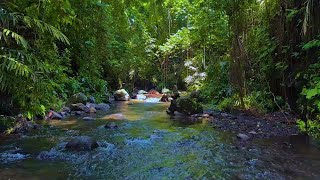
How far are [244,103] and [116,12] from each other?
6.50m

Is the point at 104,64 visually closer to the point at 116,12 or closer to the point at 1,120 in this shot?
the point at 1,120

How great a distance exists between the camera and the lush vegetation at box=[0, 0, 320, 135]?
19.9 feet

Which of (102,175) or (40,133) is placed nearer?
(102,175)

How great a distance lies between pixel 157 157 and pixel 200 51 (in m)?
15.8

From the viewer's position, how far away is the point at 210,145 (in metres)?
7.02

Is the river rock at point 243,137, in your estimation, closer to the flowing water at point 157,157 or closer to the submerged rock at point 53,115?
the flowing water at point 157,157

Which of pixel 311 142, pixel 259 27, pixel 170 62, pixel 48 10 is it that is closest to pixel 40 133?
pixel 48 10

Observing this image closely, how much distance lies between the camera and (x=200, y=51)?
21297 mm

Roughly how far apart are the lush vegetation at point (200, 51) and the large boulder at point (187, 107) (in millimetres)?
996

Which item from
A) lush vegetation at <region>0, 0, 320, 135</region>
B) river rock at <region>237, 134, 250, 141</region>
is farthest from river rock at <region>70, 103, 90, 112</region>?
river rock at <region>237, 134, 250, 141</region>

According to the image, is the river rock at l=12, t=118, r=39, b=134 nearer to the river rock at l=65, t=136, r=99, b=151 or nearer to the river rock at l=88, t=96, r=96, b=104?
the river rock at l=65, t=136, r=99, b=151

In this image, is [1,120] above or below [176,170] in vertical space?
above

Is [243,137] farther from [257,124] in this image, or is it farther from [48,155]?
[48,155]

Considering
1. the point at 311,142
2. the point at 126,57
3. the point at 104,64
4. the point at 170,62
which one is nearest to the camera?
the point at 311,142
